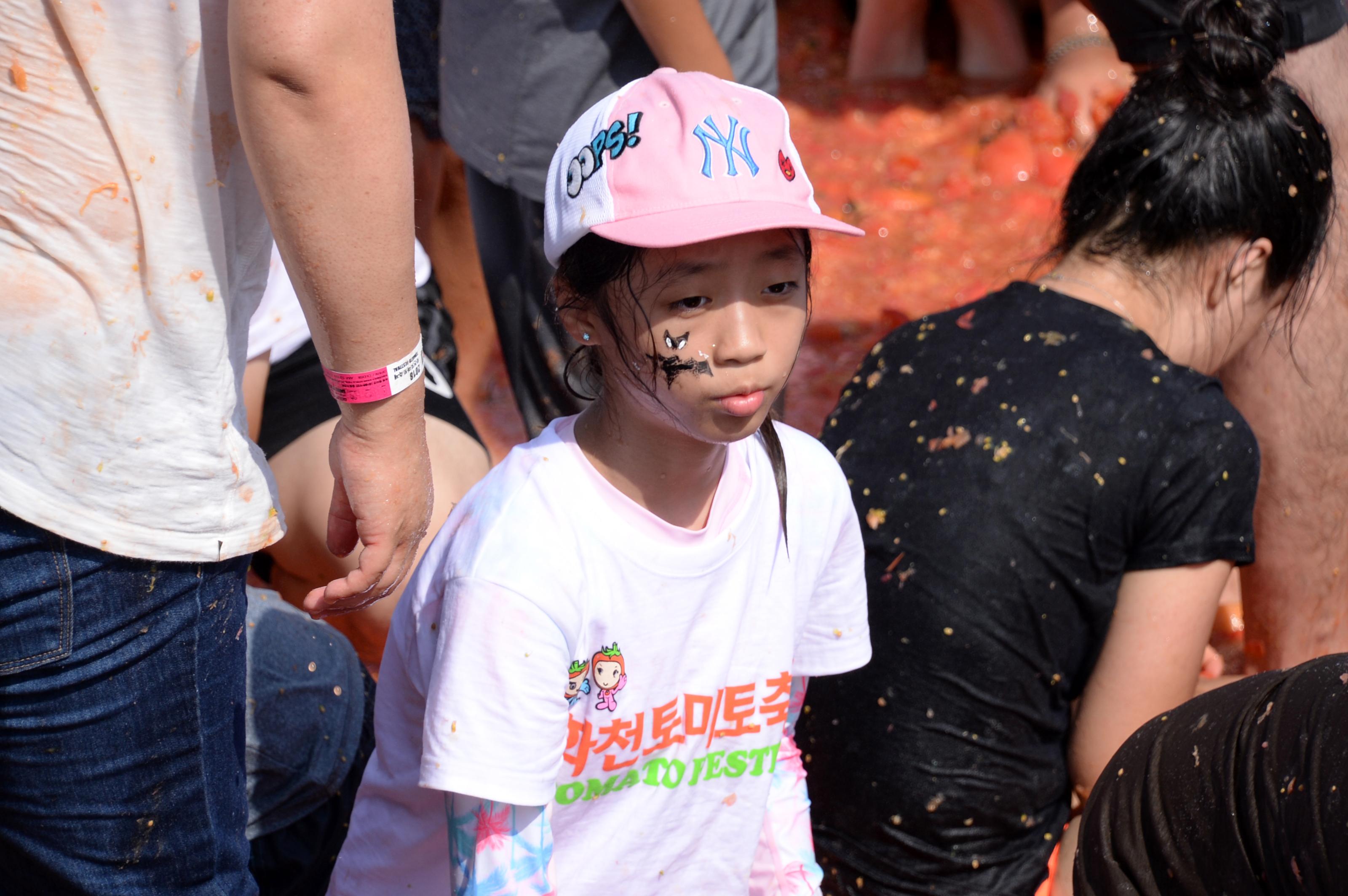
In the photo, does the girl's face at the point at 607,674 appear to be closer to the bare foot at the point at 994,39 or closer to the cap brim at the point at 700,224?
the cap brim at the point at 700,224

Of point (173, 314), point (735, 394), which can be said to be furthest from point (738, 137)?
point (173, 314)

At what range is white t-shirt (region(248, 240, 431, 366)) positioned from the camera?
1950 mm

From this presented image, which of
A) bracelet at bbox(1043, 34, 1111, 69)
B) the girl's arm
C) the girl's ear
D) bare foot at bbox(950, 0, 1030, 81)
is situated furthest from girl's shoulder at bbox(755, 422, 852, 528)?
bare foot at bbox(950, 0, 1030, 81)

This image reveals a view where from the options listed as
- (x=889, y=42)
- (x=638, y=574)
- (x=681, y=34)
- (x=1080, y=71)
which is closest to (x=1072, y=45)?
(x=1080, y=71)

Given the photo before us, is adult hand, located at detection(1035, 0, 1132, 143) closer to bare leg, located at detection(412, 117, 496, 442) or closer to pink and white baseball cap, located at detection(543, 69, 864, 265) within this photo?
bare leg, located at detection(412, 117, 496, 442)

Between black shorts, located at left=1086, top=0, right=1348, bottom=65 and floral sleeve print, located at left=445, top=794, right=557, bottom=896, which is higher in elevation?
black shorts, located at left=1086, top=0, right=1348, bottom=65

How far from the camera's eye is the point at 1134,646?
5.22ft

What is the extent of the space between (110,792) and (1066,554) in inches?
43.6

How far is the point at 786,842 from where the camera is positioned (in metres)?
1.41

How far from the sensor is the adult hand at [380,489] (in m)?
1.10

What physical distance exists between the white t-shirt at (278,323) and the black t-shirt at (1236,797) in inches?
50.0

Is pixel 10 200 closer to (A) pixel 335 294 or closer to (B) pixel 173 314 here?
(B) pixel 173 314

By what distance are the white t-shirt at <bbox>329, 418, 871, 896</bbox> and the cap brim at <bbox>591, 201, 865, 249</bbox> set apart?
243 mm

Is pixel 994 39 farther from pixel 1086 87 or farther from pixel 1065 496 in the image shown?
pixel 1065 496
